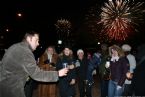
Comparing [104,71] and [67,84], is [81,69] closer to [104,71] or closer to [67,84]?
[104,71]

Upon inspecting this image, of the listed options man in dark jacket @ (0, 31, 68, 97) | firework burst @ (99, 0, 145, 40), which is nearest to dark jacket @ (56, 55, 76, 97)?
man in dark jacket @ (0, 31, 68, 97)

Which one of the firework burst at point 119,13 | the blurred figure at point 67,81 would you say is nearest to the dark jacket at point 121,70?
the blurred figure at point 67,81

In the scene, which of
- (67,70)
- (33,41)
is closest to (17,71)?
(33,41)

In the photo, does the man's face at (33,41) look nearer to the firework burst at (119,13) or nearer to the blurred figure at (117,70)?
the blurred figure at (117,70)

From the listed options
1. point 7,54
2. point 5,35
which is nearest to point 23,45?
point 7,54

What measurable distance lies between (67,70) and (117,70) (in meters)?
4.47

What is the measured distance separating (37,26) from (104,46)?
2380 inches

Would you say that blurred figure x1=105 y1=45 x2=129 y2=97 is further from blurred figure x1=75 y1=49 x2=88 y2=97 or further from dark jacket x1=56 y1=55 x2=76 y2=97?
blurred figure x1=75 y1=49 x2=88 y2=97

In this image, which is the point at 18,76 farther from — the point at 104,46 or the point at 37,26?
the point at 37,26

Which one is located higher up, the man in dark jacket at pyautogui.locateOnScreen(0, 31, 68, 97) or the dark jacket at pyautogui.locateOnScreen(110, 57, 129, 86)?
the man in dark jacket at pyautogui.locateOnScreen(0, 31, 68, 97)

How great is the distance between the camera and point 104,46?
12945mm

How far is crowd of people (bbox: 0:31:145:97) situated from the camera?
20.9ft

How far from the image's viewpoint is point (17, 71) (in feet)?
20.8

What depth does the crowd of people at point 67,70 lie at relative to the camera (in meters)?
6.36
